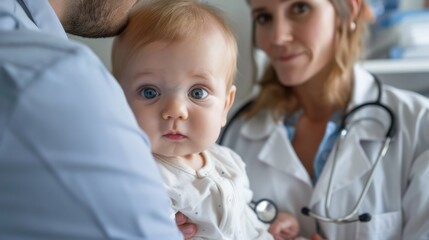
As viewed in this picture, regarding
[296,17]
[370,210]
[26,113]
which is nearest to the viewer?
[26,113]

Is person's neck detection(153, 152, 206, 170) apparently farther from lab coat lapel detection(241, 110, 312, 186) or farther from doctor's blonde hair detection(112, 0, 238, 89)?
lab coat lapel detection(241, 110, 312, 186)

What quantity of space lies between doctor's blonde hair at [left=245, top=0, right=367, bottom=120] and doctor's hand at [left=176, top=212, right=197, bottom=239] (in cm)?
66

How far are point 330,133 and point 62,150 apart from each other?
1003mm

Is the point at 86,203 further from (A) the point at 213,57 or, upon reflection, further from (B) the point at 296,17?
(B) the point at 296,17

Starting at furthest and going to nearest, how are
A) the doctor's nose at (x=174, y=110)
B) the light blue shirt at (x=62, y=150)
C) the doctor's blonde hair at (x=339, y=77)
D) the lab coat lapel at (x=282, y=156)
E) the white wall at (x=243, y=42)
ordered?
the white wall at (x=243, y=42) → the doctor's blonde hair at (x=339, y=77) → the lab coat lapel at (x=282, y=156) → the doctor's nose at (x=174, y=110) → the light blue shirt at (x=62, y=150)

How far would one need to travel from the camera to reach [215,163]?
108cm

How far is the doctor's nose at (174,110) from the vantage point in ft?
3.01

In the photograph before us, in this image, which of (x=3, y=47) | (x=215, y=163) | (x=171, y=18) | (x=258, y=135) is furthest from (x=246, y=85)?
(x=3, y=47)

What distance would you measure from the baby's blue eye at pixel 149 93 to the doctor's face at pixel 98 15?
137 mm

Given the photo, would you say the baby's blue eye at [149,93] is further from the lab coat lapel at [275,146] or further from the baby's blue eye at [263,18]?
the baby's blue eye at [263,18]

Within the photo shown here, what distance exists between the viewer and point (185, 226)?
97 centimetres

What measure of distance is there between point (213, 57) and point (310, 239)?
24.2 inches

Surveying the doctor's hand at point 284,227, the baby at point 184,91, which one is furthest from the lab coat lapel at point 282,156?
the baby at point 184,91

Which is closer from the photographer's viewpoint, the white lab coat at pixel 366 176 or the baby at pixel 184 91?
the baby at pixel 184 91
